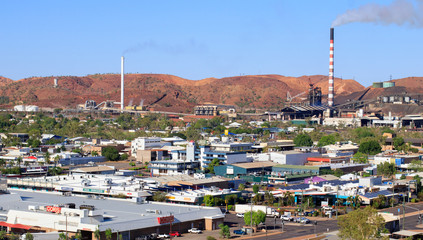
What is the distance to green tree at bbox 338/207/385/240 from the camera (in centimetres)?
2567

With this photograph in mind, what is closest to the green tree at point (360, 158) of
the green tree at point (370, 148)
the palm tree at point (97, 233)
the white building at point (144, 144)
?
the green tree at point (370, 148)

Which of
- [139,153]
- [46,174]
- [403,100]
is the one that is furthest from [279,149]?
[403,100]

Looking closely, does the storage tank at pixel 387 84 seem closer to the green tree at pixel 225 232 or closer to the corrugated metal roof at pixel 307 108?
the corrugated metal roof at pixel 307 108

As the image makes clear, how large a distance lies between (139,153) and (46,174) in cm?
1352

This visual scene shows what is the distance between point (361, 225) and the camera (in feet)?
84.6

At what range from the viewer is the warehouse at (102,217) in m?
30.0

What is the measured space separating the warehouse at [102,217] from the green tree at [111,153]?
101 feet

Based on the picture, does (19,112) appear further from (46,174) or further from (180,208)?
(180,208)

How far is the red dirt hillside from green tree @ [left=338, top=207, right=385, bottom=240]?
11676 centimetres

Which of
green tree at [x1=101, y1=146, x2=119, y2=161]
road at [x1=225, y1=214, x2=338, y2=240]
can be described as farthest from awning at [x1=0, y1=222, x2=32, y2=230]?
green tree at [x1=101, y1=146, x2=119, y2=161]

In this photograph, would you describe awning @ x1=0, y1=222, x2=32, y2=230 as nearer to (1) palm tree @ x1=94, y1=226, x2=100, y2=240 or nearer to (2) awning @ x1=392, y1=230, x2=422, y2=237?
(1) palm tree @ x1=94, y1=226, x2=100, y2=240

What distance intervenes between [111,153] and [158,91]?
9946 cm

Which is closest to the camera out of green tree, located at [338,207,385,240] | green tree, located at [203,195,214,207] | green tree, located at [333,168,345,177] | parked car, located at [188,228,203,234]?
green tree, located at [338,207,385,240]

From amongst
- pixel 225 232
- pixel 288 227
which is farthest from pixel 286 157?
→ pixel 225 232
